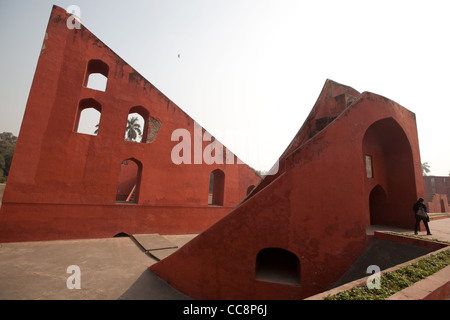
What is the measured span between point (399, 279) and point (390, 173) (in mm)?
5929

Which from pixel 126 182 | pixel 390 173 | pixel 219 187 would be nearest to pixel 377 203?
pixel 390 173

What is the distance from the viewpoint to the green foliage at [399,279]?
2.70 meters

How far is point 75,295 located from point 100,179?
519 centimetres

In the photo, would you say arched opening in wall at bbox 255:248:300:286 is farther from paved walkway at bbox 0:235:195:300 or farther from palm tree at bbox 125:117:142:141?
palm tree at bbox 125:117:142:141

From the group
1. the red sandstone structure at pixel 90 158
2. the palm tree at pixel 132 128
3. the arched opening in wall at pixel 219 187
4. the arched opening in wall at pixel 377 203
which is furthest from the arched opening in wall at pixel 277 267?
the palm tree at pixel 132 128

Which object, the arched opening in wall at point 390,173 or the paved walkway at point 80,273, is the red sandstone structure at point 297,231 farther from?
the arched opening in wall at point 390,173

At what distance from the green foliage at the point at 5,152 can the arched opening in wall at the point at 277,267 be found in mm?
29081

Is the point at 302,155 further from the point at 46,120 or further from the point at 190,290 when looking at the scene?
the point at 46,120

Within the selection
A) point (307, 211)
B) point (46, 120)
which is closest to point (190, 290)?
point (307, 211)

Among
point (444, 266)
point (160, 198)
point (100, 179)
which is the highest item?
point (100, 179)

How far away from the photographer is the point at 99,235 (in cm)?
857

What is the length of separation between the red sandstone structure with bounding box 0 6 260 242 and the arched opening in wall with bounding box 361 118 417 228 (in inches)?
297

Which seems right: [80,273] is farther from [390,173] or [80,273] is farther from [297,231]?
[390,173]
